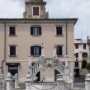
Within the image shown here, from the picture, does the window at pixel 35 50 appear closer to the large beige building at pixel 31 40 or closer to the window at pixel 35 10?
the large beige building at pixel 31 40

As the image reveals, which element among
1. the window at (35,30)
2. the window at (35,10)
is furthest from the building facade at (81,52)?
the window at (35,30)

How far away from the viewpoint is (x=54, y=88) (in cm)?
2591

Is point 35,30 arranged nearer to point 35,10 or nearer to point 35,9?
point 35,10

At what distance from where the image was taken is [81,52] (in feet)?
291

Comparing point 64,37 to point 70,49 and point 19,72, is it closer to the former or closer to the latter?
point 70,49

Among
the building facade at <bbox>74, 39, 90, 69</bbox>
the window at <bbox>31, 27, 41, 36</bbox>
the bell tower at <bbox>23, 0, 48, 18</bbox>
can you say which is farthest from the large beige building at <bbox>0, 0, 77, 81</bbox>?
the building facade at <bbox>74, 39, 90, 69</bbox>

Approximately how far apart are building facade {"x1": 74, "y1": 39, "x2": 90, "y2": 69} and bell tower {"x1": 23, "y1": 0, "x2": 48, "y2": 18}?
37152 millimetres

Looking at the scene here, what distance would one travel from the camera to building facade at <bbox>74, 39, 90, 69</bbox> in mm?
87438

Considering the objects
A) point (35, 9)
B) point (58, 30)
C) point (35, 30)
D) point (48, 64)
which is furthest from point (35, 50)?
point (48, 64)

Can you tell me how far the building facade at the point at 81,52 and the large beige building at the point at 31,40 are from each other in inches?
1543

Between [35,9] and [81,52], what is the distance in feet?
129

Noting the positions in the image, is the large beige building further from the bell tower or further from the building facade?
the building facade

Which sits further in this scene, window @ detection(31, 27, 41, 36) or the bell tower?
the bell tower

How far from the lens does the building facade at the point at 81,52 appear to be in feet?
287
